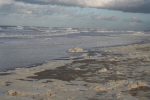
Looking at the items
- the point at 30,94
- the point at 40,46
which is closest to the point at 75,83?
the point at 30,94

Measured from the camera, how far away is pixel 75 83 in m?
9.80

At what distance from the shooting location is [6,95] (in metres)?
7.96

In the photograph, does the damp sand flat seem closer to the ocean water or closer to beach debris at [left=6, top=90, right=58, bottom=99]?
beach debris at [left=6, top=90, right=58, bottom=99]

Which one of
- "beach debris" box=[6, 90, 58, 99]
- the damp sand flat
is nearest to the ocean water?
the damp sand flat

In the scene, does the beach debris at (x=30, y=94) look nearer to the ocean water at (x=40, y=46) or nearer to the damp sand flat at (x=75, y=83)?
the damp sand flat at (x=75, y=83)

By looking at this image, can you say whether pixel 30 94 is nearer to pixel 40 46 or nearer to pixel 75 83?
pixel 75 83

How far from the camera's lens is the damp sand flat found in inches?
314

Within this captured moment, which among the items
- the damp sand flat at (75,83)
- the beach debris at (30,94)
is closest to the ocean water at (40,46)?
the damp sand flat at (75,83)

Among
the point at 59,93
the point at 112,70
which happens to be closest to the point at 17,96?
the point at 59,93

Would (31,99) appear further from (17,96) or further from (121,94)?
(121,94)

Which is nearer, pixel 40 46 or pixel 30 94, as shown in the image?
pixel 30 94

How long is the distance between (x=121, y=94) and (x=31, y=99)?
2975 millimetres

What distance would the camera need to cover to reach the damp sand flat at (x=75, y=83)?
7.98 meters

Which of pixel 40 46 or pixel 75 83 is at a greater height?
pixel 40 46
